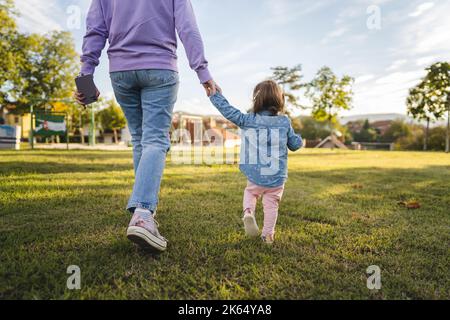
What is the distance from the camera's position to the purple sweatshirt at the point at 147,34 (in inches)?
79.7

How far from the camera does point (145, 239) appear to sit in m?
1.78

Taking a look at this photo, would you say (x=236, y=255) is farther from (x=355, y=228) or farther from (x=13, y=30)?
(x=13, y=30)

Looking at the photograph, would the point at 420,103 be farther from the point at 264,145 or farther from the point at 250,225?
the point at 250,225

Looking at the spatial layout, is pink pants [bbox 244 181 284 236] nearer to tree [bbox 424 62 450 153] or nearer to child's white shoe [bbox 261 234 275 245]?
child's white shoe [bbox 261 234 275 245]

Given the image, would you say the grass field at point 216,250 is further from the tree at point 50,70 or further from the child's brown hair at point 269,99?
the tree at point 50,70

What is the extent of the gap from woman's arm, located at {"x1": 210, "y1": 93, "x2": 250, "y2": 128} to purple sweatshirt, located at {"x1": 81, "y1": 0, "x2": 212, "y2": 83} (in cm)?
20

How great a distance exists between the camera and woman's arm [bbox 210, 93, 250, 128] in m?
2.31

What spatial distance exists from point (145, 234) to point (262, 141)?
113 centimetres

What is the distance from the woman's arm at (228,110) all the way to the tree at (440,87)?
29848 millimetres

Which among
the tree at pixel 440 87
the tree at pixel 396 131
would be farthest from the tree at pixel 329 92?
the tree at pixel 396 131

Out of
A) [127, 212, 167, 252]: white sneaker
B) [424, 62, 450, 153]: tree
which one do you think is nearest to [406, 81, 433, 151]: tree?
[424, 62, 450, 153]: tree

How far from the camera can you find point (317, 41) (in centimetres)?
1234

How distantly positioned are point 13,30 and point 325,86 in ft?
74.7
